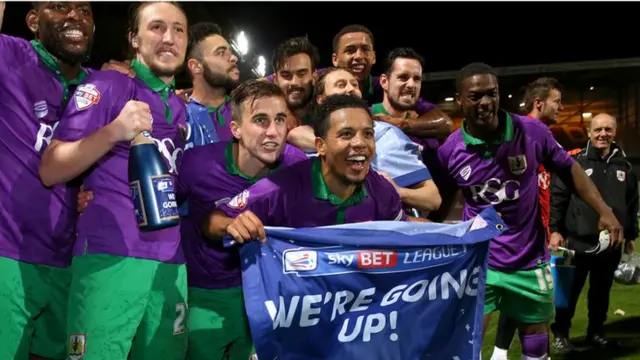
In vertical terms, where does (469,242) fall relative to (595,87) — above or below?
below

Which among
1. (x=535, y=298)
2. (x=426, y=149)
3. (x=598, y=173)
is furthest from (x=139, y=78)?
(x=598, y=173)

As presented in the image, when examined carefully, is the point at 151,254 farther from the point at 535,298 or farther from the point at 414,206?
the point at 535,298

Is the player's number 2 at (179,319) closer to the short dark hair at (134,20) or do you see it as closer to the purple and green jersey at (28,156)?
the purple and green jersey at (28,156)

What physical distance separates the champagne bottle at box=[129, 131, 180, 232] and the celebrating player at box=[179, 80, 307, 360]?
542 millimetres

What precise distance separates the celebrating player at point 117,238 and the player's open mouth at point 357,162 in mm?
751

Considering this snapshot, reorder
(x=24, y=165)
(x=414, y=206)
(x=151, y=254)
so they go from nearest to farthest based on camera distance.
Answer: (x=151, y=254) → (x=24, y=165) → (x=414, y=206)

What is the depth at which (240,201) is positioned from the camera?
8.52 feet

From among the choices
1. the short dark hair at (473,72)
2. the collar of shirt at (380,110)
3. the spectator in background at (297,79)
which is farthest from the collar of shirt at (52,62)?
the short dark hair at (473,72)

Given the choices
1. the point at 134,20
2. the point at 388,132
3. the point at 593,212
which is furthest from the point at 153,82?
the point at 593,212

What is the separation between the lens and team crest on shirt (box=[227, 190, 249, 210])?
8.48ft

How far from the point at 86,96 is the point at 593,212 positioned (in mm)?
5061

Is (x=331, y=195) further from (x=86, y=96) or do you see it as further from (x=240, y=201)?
(x=86, y=96)

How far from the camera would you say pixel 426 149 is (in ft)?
13.3

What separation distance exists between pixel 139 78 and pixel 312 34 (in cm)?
2064
